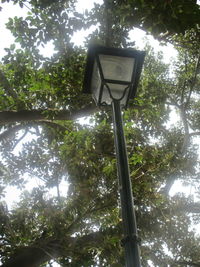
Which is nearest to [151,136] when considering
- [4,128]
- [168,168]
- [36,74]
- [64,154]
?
[168,168]

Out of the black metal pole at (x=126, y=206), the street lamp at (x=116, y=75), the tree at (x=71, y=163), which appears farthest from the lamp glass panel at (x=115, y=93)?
the tree at (x=71, y=163)

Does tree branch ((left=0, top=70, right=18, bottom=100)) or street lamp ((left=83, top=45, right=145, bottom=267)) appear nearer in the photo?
street lamp ((left=83, top=45, right=145, bottom=267))

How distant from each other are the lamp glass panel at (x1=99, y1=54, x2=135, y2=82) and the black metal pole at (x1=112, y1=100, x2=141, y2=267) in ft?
1.63

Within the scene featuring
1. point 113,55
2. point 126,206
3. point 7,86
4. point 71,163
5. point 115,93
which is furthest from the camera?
point 7,86

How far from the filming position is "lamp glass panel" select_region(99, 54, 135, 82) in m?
3.44

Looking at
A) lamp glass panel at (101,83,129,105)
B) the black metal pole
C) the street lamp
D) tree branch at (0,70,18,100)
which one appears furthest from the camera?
tree branch at (0,70,18,100)

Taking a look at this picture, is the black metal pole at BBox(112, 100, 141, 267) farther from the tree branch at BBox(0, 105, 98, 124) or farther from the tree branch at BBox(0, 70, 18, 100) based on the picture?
the tree branch at BBox(0, 70, 18, 100)

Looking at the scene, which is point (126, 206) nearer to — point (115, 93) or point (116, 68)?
point (115, 93)

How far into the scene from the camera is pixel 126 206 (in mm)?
2582

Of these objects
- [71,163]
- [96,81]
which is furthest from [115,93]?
[71,163]

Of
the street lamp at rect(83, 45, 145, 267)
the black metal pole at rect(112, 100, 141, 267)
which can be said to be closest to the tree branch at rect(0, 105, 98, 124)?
the street lamp at rect(83, 45, 145, 267)

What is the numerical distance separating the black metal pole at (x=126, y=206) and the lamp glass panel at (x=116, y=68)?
498 millimetres

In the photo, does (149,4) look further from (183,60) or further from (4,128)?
(183,60)

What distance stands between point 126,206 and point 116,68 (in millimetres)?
1728
